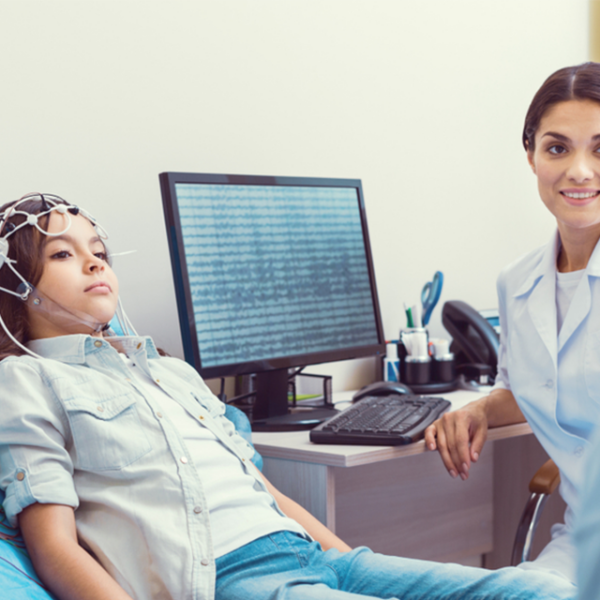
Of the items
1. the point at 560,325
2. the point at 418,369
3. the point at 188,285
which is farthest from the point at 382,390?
the point at 188,285

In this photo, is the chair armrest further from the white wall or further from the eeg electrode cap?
the eeg electrode cap

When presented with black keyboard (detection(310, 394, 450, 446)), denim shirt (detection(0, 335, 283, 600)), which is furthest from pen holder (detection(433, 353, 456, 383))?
denim shirt (detection(0, 335, 283, 600))

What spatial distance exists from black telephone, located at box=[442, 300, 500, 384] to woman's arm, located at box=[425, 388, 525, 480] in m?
0.41

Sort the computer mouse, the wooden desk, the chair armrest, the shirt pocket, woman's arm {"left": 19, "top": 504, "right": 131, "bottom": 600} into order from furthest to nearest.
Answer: the wooden desk
the computer mouse
the chair armrest
the shirt pocket
woman's arm {"left": 19, "top": 504, "right": 131, "bottom": 600}

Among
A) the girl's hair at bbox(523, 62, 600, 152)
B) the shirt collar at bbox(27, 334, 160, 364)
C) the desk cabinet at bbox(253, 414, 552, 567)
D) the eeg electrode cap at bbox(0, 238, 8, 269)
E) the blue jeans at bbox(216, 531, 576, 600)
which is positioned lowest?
the desk cabinet at bbox(253, 414, 552, 567)

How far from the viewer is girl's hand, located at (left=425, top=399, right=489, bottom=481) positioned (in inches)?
54.2

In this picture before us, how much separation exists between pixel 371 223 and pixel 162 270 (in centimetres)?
71

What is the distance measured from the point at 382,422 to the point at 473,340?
2.33ft

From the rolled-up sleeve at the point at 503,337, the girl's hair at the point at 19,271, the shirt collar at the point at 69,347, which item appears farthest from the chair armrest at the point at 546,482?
the girl's hair at the point at 19,271

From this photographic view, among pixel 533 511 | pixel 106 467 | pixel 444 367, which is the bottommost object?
pixel 533 511

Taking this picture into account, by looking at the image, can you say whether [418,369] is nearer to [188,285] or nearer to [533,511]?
[533,511]

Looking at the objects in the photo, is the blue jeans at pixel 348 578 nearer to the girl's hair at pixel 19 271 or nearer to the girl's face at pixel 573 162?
the girl's hair at pixel 19 271

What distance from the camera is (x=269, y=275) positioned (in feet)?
5.19

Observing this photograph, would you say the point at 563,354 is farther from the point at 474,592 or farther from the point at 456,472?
the point at 474,592
